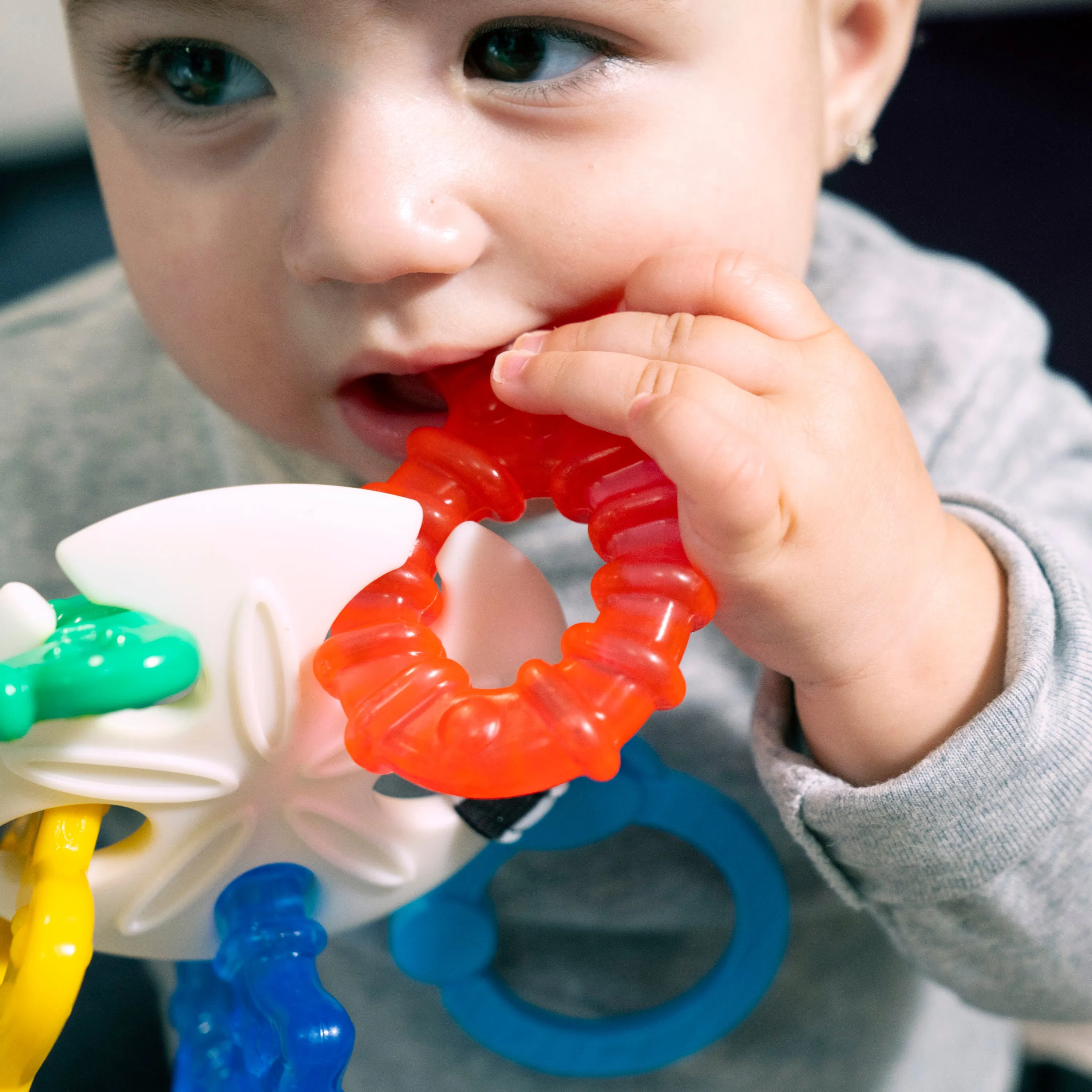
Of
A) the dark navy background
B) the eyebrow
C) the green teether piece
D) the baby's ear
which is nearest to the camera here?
the green teether piece

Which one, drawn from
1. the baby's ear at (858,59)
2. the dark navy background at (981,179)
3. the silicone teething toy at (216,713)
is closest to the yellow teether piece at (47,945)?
the silicone teething toy at (216,713)

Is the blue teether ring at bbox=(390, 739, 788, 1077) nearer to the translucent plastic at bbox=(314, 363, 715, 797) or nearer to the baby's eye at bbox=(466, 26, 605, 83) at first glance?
the translucent plastic at bbox=(314, 363, 715, 797)

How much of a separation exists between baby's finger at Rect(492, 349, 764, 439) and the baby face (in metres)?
0.04

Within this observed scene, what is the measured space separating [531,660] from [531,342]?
13cm

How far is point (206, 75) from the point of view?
0.52 metres

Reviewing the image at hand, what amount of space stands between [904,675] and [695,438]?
0.18 metres

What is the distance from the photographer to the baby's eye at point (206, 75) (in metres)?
0.50

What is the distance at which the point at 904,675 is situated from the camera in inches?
19.5

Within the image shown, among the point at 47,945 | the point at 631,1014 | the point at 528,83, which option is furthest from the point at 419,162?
the point at 631,1014

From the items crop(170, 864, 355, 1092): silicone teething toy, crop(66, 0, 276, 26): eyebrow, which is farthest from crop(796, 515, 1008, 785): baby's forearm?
crop(66, 0, 276, 26): eyebrow

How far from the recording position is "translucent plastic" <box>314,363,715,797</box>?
0.37 meters

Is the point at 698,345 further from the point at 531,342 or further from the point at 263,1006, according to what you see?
the point at 263,1006

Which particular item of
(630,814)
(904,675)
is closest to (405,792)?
(630,814)

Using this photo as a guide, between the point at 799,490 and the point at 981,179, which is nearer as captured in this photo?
the point at 799,490
